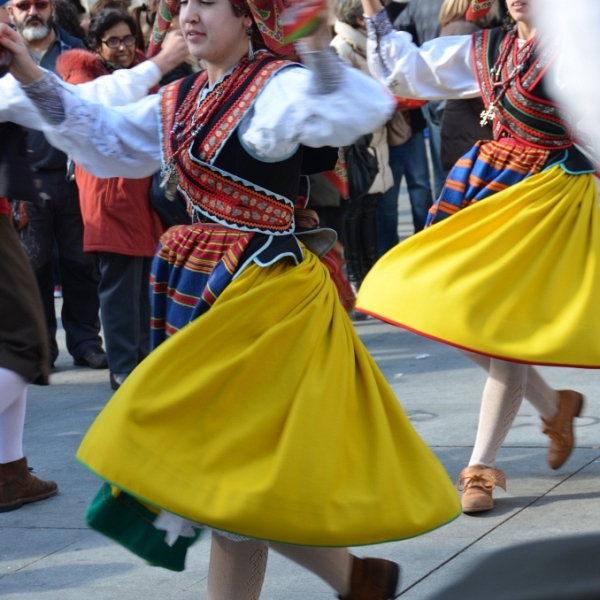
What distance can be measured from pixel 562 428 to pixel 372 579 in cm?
136

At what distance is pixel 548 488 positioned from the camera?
13.6 feet

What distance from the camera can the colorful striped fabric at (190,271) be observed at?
2936 millimetres

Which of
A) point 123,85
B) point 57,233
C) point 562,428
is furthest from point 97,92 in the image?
point 57,233

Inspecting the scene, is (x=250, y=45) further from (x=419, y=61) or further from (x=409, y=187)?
(x=409, y=187)

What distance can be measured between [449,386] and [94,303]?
7.19 ft

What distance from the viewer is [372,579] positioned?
303 centimetres

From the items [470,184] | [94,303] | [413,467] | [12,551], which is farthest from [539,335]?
[94,303]

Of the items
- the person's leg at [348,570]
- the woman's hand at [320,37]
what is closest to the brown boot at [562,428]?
the person's leg at [348,570]

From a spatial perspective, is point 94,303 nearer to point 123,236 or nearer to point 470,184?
point 123,236

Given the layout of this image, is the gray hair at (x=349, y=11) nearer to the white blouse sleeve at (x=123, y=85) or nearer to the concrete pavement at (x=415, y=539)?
the concrete pavement at (x=415, y=539)

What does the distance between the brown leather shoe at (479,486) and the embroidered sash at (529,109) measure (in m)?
1.08

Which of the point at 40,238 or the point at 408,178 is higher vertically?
the point at 40,238

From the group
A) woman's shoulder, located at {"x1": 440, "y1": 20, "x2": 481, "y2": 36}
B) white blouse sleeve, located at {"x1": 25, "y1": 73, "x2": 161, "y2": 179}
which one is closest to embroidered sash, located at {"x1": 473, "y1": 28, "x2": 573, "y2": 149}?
white blouse sleeve, located at {"x1": 25, "y1": 73, "x2": 161, "y2": 179}

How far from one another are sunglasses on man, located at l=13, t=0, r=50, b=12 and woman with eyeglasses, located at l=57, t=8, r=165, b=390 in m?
0.79
